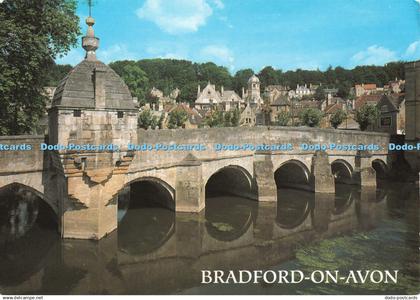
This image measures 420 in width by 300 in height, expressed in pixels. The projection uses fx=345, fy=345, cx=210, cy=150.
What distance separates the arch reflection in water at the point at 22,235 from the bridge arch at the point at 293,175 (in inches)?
635

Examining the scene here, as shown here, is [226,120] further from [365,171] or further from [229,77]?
→ [229,77]

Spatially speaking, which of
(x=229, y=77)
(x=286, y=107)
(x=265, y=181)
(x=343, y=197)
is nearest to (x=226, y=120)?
(x=343, y=197)

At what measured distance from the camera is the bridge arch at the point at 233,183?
22750mm

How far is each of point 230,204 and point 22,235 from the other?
12.0m

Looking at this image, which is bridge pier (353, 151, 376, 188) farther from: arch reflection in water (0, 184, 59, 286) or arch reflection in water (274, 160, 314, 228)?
arch reflection in water (0, 184, 59, 286)

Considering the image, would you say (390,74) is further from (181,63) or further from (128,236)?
(128,236)

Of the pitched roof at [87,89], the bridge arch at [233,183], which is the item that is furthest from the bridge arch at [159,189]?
the pitched roof at [87,89]

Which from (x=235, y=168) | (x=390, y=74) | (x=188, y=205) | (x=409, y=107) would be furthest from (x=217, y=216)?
(x=390, y=74)

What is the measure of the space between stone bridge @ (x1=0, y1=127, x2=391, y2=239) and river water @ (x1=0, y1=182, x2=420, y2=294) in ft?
3.67

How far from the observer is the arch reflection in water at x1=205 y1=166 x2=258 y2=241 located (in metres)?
17.7

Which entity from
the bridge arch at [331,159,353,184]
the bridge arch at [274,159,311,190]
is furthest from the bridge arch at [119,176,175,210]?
the bridge arch at [331,159,353,184]

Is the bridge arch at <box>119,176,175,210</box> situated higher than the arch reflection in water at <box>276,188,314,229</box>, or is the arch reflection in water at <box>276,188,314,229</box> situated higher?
the bridge arch at <box>119,176,175,210</box>

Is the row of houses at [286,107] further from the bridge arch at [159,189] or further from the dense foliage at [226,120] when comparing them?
the bridge arch at [159,189]

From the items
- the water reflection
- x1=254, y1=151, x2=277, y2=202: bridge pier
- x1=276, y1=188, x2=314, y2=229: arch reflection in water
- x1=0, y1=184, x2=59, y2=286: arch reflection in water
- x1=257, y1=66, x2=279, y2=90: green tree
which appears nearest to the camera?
x1=0, y1=184, x2=59, y2=286: arch reflection in water
